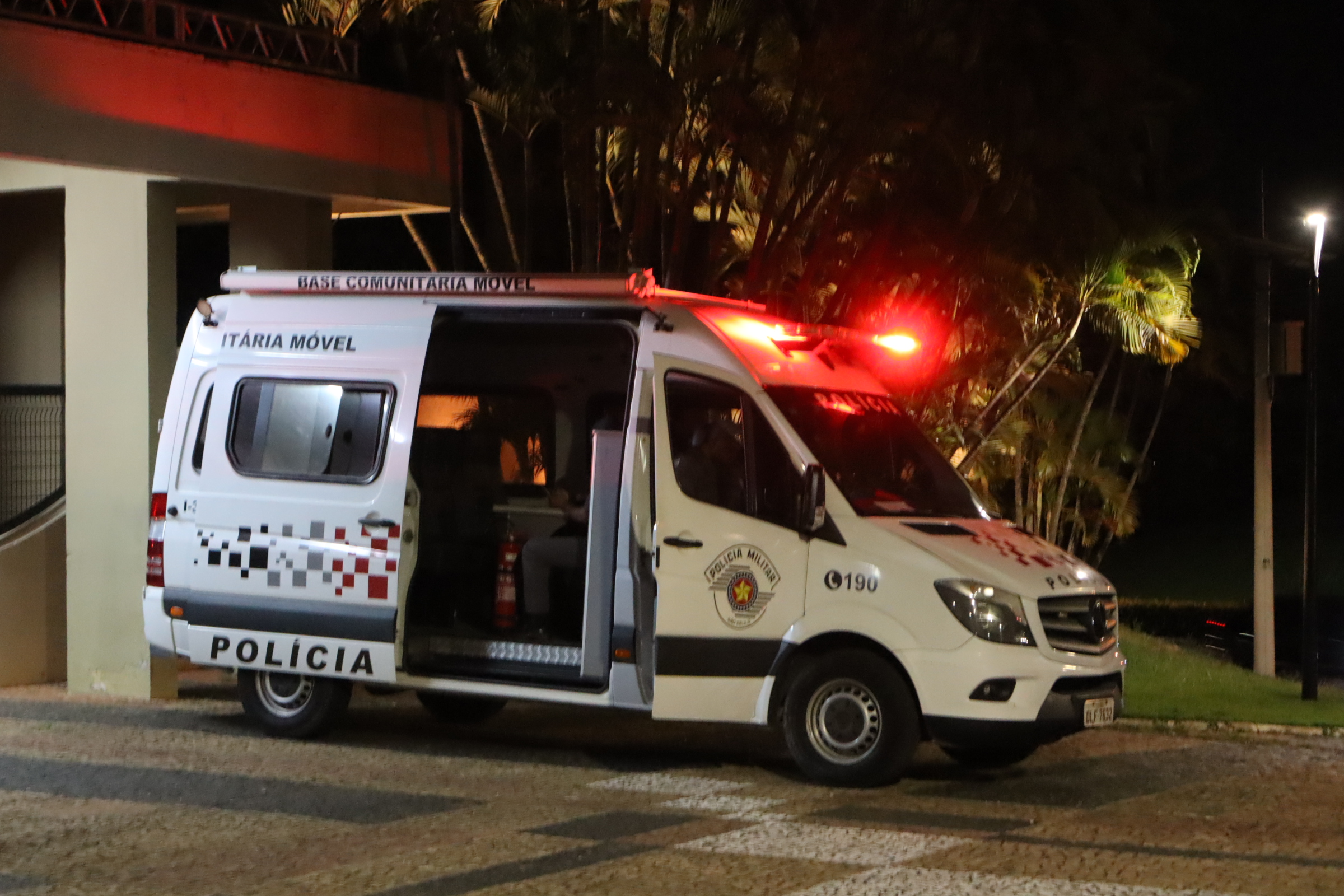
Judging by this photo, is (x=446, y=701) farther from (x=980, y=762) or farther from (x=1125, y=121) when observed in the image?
(x=1125, y=121)

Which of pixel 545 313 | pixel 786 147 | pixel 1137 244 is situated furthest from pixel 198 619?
pixel 1137 244

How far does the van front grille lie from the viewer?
948 cm

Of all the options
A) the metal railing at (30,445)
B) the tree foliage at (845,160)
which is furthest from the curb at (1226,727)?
the metal railing at (30,445)

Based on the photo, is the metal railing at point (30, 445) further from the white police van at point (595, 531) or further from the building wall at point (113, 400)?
the white police van at point (595, 531)

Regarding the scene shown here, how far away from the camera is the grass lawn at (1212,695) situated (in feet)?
43.3

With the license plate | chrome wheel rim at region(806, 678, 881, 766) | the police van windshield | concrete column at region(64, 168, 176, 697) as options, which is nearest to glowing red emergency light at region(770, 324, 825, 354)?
the police van windshield

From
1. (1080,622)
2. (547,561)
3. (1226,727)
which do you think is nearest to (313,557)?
(547,561)

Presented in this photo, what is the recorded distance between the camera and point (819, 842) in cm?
812

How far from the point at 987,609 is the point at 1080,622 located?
66 centimetres

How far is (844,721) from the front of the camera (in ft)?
31.7

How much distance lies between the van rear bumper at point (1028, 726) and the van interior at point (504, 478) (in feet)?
7.64

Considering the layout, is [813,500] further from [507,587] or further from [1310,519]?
[1310,519]

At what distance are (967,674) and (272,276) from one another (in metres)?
5.08

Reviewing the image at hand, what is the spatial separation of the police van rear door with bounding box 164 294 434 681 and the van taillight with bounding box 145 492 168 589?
0.15m
